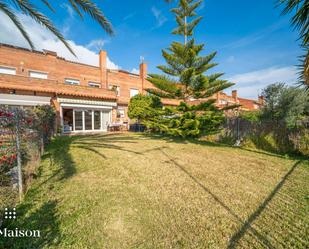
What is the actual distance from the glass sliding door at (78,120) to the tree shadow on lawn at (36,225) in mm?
13394

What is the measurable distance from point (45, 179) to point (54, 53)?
16.5 metres

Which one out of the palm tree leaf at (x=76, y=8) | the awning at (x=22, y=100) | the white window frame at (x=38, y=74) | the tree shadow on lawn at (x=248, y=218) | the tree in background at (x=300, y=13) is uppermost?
the white window frame at (x=38, y=74)

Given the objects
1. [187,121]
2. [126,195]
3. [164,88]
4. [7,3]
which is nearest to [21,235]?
[126,195]

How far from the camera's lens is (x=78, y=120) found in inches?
601

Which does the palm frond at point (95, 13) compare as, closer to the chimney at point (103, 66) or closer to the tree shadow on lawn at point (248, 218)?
the tree shadow on lawn at point (248, 218)

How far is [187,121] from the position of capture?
952 cm

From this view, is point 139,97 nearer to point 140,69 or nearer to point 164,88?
point 164,88

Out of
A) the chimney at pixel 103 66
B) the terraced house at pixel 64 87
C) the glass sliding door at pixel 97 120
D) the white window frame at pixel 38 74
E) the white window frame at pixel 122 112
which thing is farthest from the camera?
the white window frame at pixel 122 112

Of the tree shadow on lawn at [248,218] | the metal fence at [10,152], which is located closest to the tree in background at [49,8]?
the metal fence at [10,152]

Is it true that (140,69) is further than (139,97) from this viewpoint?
Yes

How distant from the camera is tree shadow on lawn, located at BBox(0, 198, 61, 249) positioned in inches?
76.7

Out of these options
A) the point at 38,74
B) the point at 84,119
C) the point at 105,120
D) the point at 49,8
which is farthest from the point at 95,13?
the point at 38,74

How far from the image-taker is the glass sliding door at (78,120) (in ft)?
49.6

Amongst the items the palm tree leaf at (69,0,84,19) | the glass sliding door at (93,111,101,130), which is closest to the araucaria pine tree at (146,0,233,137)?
the palm tree leaf at (69,0,84,19)
